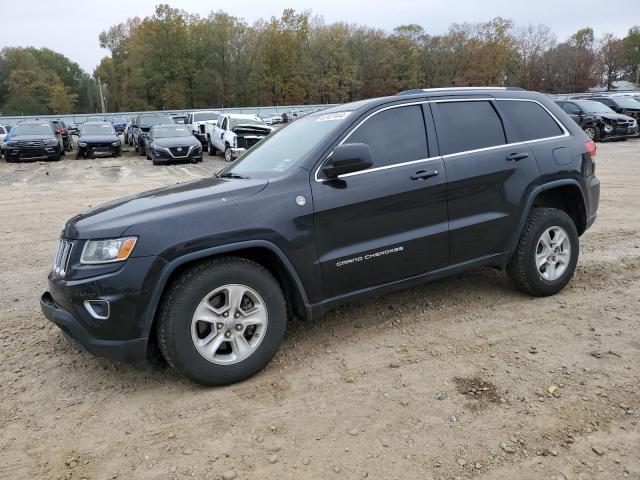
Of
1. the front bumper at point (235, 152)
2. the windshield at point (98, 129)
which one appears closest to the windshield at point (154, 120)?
the windshield at point (98, 129)

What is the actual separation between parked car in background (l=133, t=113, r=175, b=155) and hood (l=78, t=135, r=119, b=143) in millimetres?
1264

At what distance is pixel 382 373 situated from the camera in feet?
11.2

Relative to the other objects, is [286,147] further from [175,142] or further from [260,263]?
[175,142]

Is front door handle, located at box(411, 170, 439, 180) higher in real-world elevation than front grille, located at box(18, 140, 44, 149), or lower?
lower

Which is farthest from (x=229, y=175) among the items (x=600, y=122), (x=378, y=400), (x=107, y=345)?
(x=600, y=122)

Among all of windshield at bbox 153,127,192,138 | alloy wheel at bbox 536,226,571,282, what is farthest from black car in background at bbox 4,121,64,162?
alloy wheel at bbox 536,226,571,282

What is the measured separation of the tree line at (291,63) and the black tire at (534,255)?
7167 cm

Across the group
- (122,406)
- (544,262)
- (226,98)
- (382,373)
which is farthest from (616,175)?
(226,98)

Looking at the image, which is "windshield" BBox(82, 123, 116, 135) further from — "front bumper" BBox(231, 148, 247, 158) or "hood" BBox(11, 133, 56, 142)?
"front bumper" BBox(231, 148, 247, 158)

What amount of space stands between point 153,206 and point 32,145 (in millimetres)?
19581

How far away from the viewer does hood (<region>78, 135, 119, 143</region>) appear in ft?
68.4

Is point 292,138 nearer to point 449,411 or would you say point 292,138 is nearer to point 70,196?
point 449,411

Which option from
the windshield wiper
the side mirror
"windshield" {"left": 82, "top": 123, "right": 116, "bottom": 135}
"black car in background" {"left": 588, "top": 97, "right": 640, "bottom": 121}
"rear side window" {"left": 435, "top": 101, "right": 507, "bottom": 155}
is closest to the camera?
the side mirror

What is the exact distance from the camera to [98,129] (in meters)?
22.0
